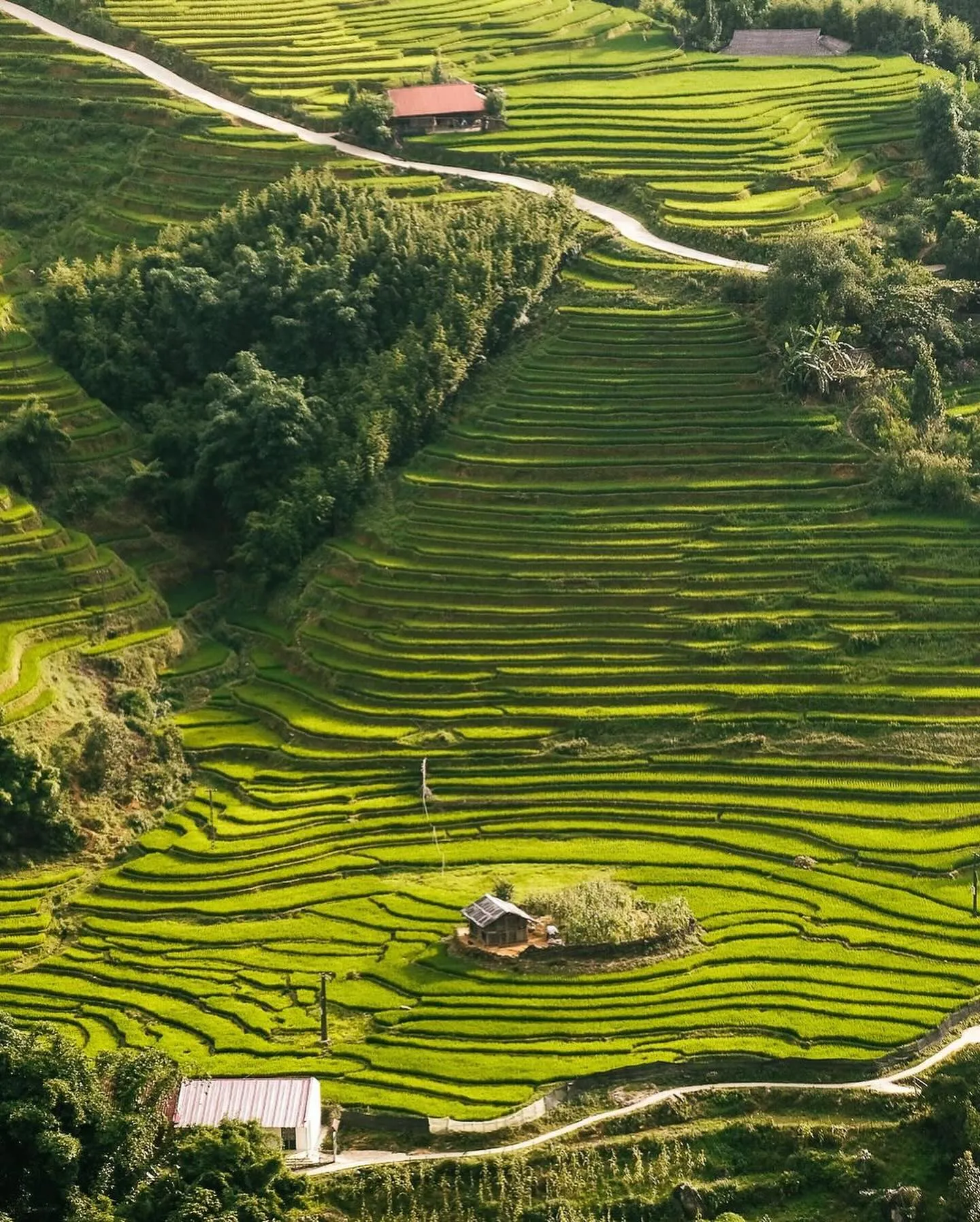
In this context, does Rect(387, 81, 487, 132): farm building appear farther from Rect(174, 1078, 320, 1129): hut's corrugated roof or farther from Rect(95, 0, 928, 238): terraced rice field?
Rect(174, 1078, 320, 1129): hut's corrugated roof

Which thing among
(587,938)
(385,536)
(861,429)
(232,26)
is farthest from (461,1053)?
(232,26)

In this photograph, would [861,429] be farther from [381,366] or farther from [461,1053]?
[461,1053]

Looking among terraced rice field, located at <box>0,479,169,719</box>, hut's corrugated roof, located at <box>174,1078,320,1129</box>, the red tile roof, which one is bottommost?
hut's corrugated roof, located at <box>174,1078,320,1129</box>

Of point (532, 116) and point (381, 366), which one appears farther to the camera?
point (532, 116)

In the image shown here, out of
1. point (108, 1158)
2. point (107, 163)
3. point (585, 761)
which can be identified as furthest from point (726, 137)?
point (108, 1158)

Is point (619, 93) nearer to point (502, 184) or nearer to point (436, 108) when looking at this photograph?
point (436, 108)

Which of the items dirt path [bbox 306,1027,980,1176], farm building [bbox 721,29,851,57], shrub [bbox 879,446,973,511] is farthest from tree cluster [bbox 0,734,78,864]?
farm building [bbox 721,29,851,57]

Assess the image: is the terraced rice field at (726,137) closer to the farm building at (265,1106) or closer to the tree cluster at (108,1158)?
the farm building at (265,1106)
